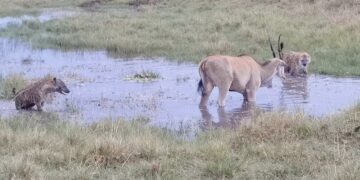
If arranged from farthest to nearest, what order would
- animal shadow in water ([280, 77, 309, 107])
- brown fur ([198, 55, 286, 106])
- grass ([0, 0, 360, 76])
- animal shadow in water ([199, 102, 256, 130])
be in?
1. grass ([0, 0, 360, 76])
2. animal shadow in water ([280, 77, 309, 107])
3. brown fur ([198, 55, 286, 106])
4. animal shadow in water ([199, 102, 256, 130])

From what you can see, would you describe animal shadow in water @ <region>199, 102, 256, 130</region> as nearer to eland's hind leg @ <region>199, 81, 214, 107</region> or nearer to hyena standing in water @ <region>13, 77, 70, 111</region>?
eland's hind leg @ <region>199, 81, 214, 107</region>

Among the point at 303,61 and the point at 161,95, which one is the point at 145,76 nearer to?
the point at 161,95

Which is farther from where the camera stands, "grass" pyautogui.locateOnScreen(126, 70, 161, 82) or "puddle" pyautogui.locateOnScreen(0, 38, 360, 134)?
"grass" pyautogui.locateOnScreen(126, 70, 161, 82)

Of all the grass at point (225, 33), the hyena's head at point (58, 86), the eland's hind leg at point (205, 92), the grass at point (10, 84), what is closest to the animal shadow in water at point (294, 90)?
the grass at point (225, 33)

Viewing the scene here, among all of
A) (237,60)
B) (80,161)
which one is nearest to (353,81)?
(237,60)

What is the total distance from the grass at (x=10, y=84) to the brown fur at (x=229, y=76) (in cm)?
358

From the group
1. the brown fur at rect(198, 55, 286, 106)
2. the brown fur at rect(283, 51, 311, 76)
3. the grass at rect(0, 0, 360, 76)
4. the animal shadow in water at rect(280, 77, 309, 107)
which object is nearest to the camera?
the brown fur at rect(198, 55, 286, 106)

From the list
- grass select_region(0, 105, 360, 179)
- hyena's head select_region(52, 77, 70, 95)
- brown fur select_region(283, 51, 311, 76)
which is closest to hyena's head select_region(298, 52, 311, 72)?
brown fur select_region(283, 51, 311, 76)

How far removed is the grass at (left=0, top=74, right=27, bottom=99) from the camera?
42.3 feet

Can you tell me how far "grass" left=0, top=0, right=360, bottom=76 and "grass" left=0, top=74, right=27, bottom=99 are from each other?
5.26 meters

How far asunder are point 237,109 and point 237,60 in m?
0.91

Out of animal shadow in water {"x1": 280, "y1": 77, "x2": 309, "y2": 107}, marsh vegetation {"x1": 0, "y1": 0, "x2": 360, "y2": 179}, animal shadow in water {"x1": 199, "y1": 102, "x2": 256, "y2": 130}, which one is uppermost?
marsh vegetation {"x1": 0, "y1": 0, "x2": 360, "y2": 179}

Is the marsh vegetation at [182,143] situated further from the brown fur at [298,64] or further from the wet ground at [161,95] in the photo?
the brown fur at [298,64]

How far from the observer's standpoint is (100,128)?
9336 mm
